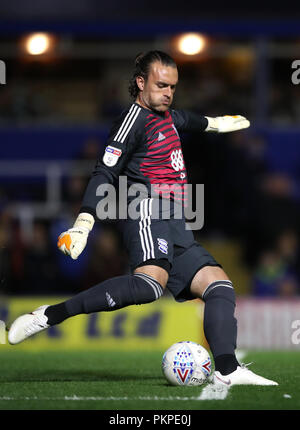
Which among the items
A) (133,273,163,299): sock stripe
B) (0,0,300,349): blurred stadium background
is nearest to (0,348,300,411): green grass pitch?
(133,273,163,299): sock stripe

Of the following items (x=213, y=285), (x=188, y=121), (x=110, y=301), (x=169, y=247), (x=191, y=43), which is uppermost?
(x=191, y=43)

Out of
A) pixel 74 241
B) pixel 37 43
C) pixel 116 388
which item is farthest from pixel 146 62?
pixel 37 43

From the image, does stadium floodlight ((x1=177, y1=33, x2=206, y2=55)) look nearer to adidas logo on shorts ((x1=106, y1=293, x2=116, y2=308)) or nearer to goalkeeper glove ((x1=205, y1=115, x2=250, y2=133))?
goalkeeper glove ((x1=205, y1=115, x2=250, y2=133))

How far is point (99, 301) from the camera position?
5910 millimetres

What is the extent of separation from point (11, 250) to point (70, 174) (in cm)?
227

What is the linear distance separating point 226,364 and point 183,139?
7.97 meters

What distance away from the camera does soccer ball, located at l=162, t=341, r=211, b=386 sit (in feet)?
20.0

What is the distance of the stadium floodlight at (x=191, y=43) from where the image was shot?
1541 centimetres

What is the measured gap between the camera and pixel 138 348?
10.8m

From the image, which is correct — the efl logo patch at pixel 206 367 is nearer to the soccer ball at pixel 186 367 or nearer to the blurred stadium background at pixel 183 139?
the soccer ball at pixel 186 367

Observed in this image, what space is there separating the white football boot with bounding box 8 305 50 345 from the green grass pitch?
1.03 feet

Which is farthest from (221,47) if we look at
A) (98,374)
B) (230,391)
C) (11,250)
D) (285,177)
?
(230,391)

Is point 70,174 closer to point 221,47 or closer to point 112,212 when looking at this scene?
point 221,47

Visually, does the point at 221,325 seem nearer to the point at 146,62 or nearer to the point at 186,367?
the point at 186,367
